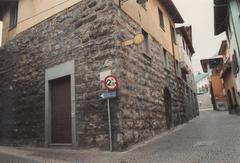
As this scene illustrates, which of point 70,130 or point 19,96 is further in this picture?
point 19,96

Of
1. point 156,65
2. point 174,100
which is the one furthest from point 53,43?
point 174,100

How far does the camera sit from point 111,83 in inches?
227

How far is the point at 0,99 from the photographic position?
353 inches

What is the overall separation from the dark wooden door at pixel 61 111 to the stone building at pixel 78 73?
3cm

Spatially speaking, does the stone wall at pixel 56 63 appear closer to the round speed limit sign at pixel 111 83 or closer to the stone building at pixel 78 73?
the stone building at pixel 78 73

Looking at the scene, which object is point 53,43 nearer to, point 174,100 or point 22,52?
point 22,52

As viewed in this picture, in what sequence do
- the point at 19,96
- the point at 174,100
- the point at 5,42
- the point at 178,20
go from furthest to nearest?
the point at 178,20 < the point at 174,100 < the point at 5,42 < the point at 19,96

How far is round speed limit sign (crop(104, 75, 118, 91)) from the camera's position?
225 inches

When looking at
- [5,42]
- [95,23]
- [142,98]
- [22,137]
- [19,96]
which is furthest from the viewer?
[5,42]

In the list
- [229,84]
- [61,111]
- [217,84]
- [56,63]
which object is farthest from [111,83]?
[217,84]

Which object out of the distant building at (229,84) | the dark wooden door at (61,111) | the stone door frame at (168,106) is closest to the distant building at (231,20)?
the distant building at (229,84)

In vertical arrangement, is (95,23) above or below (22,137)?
above

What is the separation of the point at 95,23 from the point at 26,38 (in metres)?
3.42

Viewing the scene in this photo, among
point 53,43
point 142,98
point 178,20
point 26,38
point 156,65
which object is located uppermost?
point 178,20
